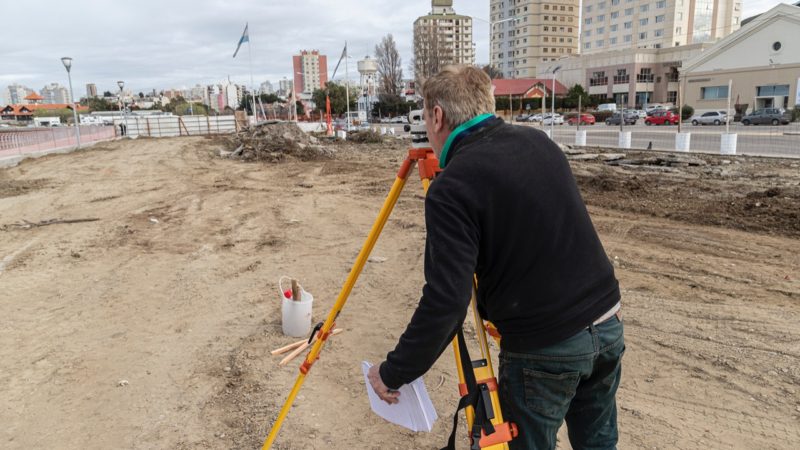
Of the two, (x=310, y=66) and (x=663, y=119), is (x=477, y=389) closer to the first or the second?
(x=663, y=119)

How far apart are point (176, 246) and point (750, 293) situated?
7.11 meters

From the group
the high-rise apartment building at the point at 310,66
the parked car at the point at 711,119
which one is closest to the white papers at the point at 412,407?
the parked car at the point at 711,119

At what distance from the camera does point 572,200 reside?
1649 mm

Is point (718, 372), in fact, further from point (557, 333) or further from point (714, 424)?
point (557, 333)

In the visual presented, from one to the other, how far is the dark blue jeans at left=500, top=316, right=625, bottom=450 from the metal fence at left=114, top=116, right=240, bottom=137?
40.2 meters

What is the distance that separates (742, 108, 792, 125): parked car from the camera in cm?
3288

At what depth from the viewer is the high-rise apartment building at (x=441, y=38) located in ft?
206

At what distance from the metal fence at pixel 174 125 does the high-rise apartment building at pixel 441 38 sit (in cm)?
2467

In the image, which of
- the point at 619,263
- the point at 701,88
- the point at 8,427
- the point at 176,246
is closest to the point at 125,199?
the point at 176,246

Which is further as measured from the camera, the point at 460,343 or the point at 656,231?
the point at 656,231

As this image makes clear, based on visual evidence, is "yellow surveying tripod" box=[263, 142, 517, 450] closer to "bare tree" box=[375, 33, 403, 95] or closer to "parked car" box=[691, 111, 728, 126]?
"parked car" box=[691, 111, 728, 126]

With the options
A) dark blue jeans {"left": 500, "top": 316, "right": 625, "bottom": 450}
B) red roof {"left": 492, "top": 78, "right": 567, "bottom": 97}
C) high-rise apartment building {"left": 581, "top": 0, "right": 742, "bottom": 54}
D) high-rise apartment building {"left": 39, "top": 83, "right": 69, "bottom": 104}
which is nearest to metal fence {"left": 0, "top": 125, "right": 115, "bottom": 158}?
dark blue jeans {"left": 500, "top": 316, "right": 625, "bottom": 450}

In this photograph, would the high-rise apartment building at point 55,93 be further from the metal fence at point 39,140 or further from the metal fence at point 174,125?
the metal fence at point 39,140

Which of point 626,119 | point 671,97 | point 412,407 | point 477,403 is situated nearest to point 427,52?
point 626,119
